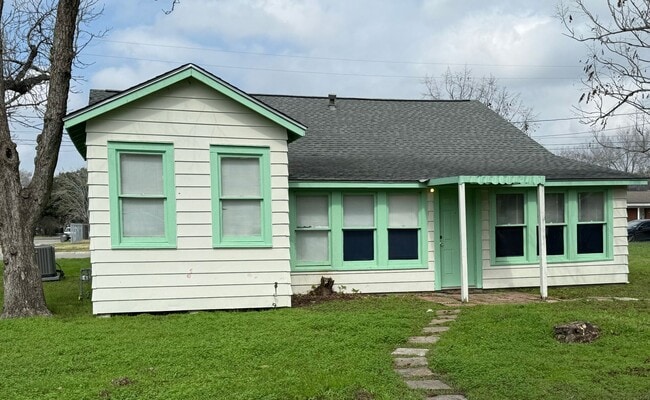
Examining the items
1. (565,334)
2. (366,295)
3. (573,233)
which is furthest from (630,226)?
(565,334)

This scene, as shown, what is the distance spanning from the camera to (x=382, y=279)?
1079 centimetres

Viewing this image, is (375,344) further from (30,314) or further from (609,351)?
(30,314)

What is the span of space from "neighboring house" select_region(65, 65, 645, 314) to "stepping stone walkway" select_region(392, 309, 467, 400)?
8.08 feet

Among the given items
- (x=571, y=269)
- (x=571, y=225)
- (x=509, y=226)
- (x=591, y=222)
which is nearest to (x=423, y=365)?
(x=509, y=226)

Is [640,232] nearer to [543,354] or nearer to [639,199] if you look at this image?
[639,199]

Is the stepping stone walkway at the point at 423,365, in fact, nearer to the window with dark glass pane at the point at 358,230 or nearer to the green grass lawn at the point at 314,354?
the green grass lawn at the point at 314,354

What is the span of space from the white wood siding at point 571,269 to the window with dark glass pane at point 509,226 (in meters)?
0.26

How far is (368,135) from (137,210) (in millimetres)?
6199

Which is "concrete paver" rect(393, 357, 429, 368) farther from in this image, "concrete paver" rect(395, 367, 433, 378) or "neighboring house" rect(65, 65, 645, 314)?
"neighboring house" rect(65, 65, 645, 314)

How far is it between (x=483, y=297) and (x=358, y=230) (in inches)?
106

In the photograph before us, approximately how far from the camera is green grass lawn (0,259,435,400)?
15.9ft

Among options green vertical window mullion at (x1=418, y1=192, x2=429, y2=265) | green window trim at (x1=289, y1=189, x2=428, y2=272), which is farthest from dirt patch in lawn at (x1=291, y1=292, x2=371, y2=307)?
green vertical window mullion at (x1=418, y1=192, x2=429, y2=265)

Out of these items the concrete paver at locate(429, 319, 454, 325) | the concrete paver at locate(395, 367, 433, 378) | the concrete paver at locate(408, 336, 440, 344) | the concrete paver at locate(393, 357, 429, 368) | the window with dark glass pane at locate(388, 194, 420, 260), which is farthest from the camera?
the window with dark glass pane at locate(388, 194, 420, 260)

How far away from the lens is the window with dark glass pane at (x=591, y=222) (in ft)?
38.0
